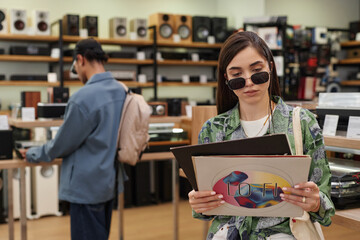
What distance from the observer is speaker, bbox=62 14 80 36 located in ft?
18.9

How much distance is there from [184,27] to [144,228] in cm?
320

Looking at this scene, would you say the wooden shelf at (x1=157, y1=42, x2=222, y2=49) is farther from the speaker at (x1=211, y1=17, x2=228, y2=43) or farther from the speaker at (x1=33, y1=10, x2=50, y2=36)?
the speaker at (x1=33, y1=10, x2=50, y2=36)

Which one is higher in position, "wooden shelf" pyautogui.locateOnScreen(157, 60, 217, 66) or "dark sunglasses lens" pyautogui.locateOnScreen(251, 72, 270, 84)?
"wooden shelf" pyautogui.locateOnScreen(157, 60, 217, 66)

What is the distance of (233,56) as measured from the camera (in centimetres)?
138

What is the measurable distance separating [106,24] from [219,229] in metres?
5.56

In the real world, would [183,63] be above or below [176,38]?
below

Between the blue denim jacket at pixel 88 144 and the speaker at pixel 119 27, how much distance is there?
3578 millimetres

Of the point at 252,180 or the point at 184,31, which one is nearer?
the point at 252,180

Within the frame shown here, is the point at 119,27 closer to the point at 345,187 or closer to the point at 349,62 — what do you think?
the point at 349,62

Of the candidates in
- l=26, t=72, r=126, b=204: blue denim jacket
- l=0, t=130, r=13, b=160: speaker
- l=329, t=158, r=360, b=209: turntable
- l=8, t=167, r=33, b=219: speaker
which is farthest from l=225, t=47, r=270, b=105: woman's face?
l=8, t=167, r=33, b=219: speaker

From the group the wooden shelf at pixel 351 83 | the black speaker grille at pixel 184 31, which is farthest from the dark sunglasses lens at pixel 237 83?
→ the wooden shelf at pixel 351 83

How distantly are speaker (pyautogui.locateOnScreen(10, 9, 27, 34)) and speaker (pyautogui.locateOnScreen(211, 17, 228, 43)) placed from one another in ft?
8.49

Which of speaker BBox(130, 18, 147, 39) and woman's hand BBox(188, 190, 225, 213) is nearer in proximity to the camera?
woman's hand BBox(188, 190, 225, 213)

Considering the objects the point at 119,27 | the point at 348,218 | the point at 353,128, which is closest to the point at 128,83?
the point at 119,27
